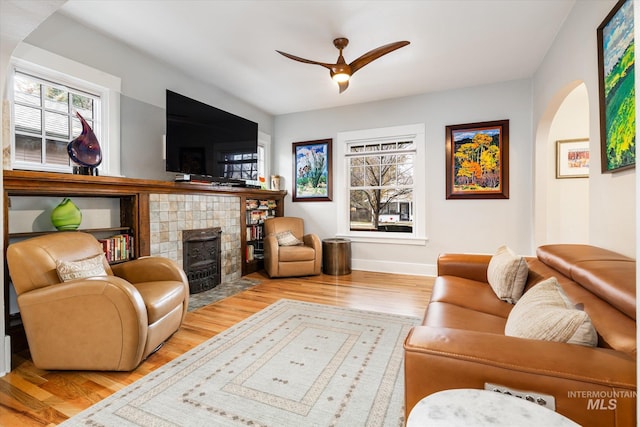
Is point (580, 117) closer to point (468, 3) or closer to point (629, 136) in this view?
point (468, 3)

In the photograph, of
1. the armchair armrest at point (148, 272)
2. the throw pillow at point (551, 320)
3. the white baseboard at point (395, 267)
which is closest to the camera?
the throw pillow at point (551, 320)

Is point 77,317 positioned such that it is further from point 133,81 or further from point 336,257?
point 336,257

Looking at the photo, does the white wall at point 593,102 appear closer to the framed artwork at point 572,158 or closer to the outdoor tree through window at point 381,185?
the framed artwork at point 572,158

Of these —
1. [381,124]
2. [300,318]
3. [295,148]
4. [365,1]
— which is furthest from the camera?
[295,148]

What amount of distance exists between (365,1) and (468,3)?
851mm

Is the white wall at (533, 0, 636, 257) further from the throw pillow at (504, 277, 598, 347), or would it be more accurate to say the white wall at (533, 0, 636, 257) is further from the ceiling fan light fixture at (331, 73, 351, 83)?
the ceiling fan light fixture at (331, 73, 351, 83)

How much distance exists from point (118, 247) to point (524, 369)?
10.3 feet

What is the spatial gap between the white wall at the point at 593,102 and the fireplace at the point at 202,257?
147 inches

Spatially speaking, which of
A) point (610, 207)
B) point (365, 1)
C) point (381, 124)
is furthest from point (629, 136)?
point (381, 124)

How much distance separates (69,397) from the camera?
1656 millimetres

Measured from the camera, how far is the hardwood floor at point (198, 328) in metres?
1.59

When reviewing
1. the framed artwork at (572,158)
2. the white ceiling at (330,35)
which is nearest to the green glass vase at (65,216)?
the white ceiling at (330,35)

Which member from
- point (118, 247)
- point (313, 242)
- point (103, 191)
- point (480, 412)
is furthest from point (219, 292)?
point (480, 412)

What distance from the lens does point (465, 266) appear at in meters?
2.54
